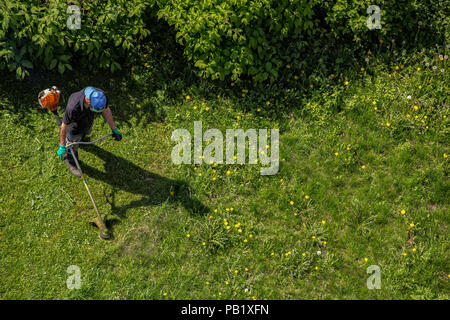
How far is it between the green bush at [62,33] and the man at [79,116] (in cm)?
114

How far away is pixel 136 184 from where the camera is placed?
5.51 meters

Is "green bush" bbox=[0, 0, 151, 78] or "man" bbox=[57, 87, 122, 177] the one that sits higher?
"green bush" bbox=[0, 0, 151, 78]

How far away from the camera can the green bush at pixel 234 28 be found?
540cm

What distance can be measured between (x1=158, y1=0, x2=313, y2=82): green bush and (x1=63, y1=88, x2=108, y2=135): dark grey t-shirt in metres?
1.75

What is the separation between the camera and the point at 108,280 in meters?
4.73

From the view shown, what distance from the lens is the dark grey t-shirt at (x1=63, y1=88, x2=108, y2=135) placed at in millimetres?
4762

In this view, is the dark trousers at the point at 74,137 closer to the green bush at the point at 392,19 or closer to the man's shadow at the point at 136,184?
the man's shadow at the point at 136,184

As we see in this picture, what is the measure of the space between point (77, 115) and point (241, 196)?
7.91ft

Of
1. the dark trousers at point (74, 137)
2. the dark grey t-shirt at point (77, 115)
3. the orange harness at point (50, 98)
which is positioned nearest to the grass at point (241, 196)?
the dark trousers at point (74, 137)

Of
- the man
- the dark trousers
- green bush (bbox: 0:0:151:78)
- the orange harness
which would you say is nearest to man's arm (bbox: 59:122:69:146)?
the man

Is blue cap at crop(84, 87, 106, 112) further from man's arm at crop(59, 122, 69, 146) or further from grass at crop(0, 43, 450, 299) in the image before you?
grass at crop(0, 43, 450, 299)

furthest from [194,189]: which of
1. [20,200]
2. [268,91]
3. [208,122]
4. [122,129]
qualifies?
[20,200]

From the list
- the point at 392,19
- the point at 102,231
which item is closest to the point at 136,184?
the point at 102,231

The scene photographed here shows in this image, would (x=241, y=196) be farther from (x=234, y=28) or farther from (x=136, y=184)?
(x=234, y=28)
